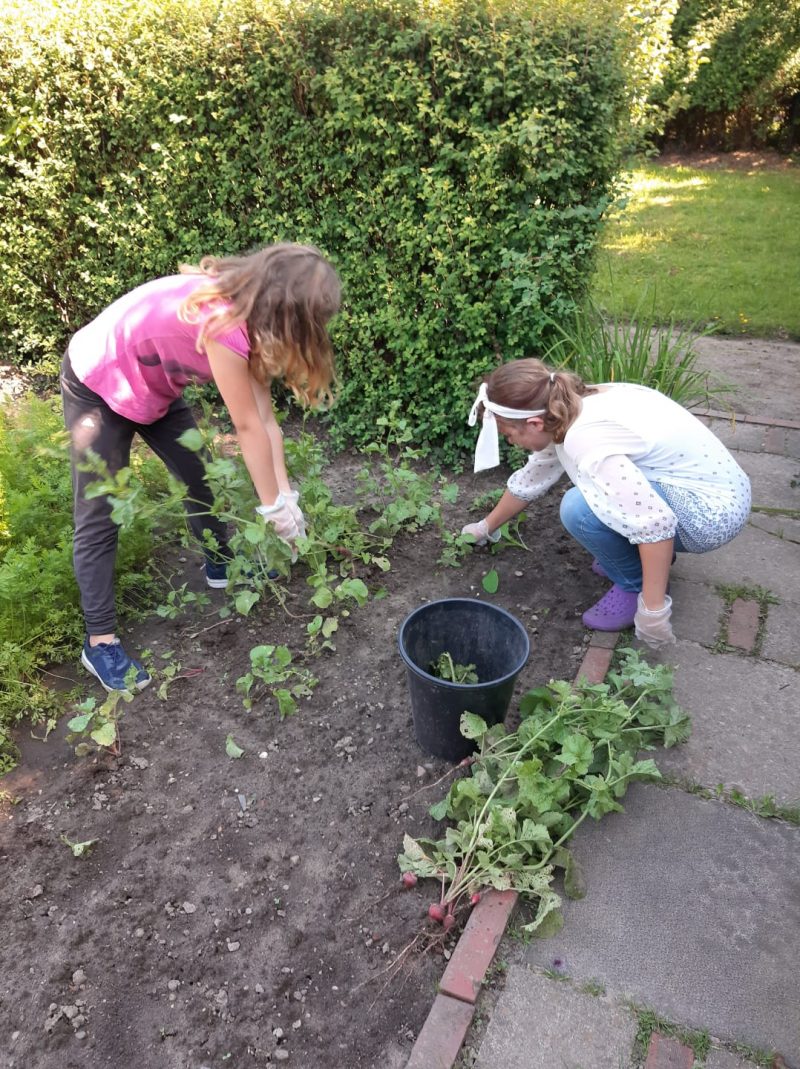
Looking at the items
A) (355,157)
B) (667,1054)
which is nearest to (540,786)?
(667,1054)

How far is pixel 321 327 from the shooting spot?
7.32 feet

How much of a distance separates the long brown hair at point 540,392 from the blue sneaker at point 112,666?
157cm

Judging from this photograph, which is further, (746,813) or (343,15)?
(343,15)

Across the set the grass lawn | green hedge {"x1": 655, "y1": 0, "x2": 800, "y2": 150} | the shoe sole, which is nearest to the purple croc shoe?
the shoe sole

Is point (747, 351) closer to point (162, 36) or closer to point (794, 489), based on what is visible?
point (794, 489)

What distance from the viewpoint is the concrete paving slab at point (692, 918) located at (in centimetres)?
176

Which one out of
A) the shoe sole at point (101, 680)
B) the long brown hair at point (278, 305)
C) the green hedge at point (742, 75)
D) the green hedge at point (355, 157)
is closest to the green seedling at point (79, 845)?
the shoe sole at point (101, 680)

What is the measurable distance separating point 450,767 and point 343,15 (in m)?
3.47

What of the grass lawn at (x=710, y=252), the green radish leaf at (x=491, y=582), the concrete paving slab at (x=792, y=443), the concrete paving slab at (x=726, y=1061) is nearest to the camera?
the concrete paving slab at (x=726, y=1061)

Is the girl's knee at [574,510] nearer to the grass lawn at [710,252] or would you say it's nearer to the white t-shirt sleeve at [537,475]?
the white t-shirt sleeve at [537,475]

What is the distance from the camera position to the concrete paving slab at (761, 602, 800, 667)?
2762 millimetres

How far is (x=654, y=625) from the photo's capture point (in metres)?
2.76

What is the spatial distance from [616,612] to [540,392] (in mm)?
920

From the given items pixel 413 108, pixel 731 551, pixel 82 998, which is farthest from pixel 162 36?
pixel 82 998
